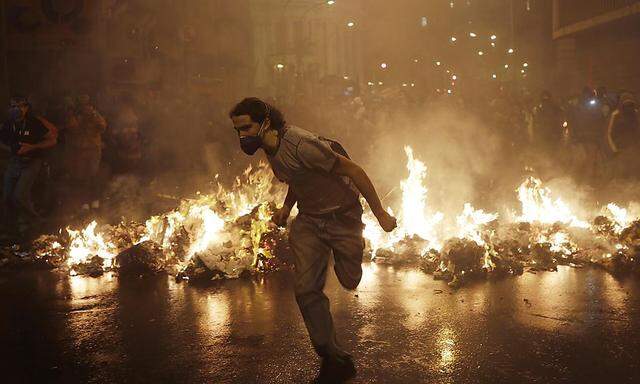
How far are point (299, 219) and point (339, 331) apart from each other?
47.3 inches

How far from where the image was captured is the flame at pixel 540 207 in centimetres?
879

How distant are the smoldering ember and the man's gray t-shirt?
0.02m

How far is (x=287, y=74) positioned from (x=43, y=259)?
36301 millimetres

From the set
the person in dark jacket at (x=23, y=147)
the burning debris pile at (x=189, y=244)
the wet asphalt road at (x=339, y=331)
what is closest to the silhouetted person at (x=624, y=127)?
the wet asphalt road at (x=339, y=331)

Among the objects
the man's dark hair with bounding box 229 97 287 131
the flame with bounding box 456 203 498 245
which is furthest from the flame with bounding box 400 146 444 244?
the man's dark hair with bounding box 229 97 287 131

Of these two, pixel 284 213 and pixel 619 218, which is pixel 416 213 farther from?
pixel 284 213

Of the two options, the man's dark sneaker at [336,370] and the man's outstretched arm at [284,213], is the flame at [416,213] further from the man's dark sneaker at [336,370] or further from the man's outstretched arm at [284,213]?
the man's dark sneaker at [336,370]

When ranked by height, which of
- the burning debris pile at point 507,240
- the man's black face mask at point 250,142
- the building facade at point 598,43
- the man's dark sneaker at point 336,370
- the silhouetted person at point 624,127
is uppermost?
the building facade at point 598,43

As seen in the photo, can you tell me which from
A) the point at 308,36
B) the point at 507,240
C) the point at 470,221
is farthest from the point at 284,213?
the point at 308,36

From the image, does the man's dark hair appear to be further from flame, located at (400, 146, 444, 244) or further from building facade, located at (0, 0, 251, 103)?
building facade, located at (0, 0, 251, 103)

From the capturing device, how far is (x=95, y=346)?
468cm

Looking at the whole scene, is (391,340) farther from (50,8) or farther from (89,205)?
(50,8)

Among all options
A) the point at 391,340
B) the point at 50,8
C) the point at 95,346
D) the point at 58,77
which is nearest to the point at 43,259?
the point at 95,346

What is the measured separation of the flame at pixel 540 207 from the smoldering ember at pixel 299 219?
3 centimetres
